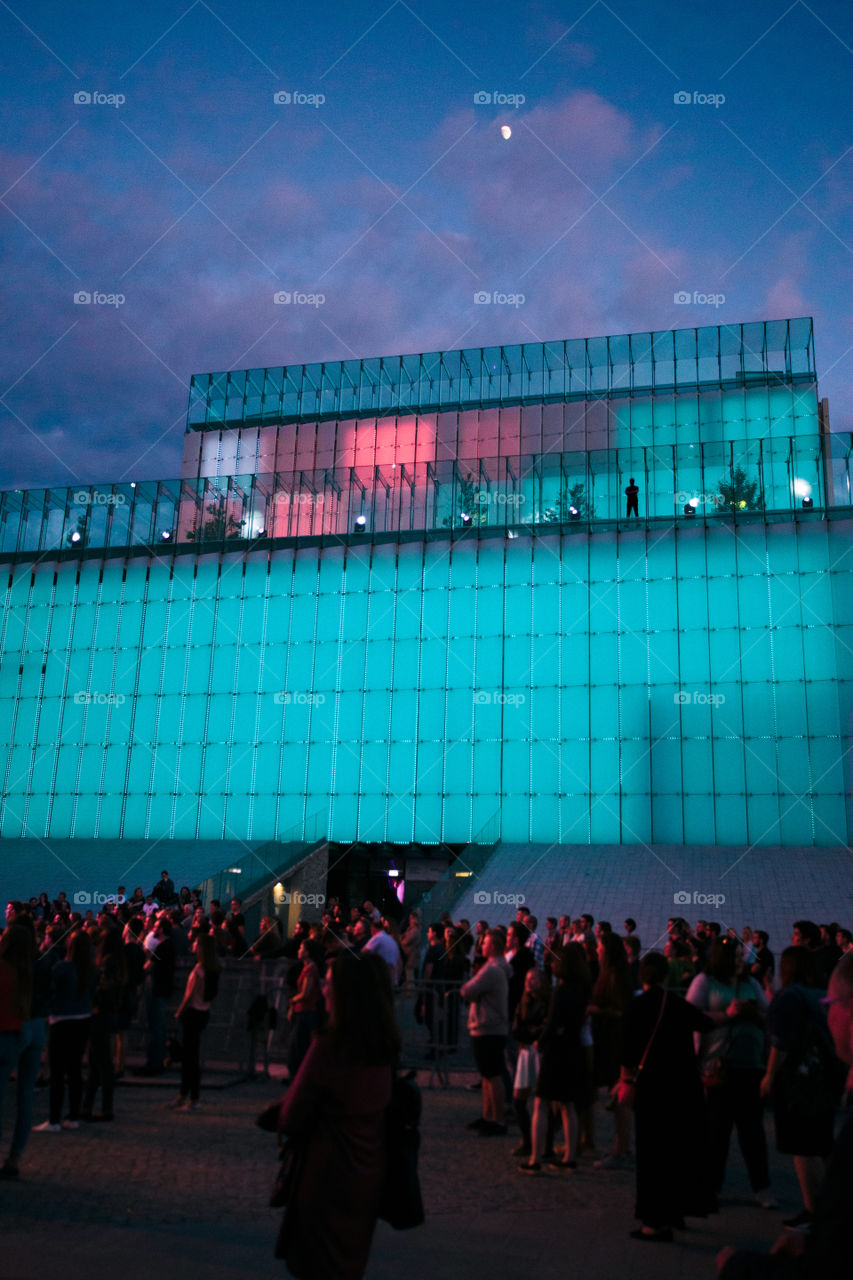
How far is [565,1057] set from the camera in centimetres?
848

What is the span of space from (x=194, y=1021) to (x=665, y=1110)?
19.5ft

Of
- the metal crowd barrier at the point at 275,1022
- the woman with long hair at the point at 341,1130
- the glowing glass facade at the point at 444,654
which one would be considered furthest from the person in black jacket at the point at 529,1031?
the glowing glass facade at the point at 444,654

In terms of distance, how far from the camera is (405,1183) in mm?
4637

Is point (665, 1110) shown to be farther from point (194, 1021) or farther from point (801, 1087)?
point (194, 1021)

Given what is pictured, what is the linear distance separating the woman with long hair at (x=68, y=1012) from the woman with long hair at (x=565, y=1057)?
4.19 meters

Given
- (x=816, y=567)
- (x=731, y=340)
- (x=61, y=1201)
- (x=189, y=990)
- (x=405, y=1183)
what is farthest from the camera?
(x=731, y=340)

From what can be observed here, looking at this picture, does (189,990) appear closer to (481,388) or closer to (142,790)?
(142,790)

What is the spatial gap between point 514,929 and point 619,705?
78.0 ft

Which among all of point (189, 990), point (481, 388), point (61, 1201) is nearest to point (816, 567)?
point (481, 388)

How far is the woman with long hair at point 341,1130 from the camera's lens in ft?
14.3

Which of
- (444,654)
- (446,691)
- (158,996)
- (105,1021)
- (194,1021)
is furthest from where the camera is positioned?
(444,654)

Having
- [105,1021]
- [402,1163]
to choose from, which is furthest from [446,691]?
[402,1163]

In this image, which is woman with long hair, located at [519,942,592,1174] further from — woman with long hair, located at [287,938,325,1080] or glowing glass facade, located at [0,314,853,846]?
glowing glass facade, located at [0,314,853,846]

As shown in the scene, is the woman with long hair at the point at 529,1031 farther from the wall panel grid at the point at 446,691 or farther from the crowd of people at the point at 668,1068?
the wall panel grid at the point at 446,691
